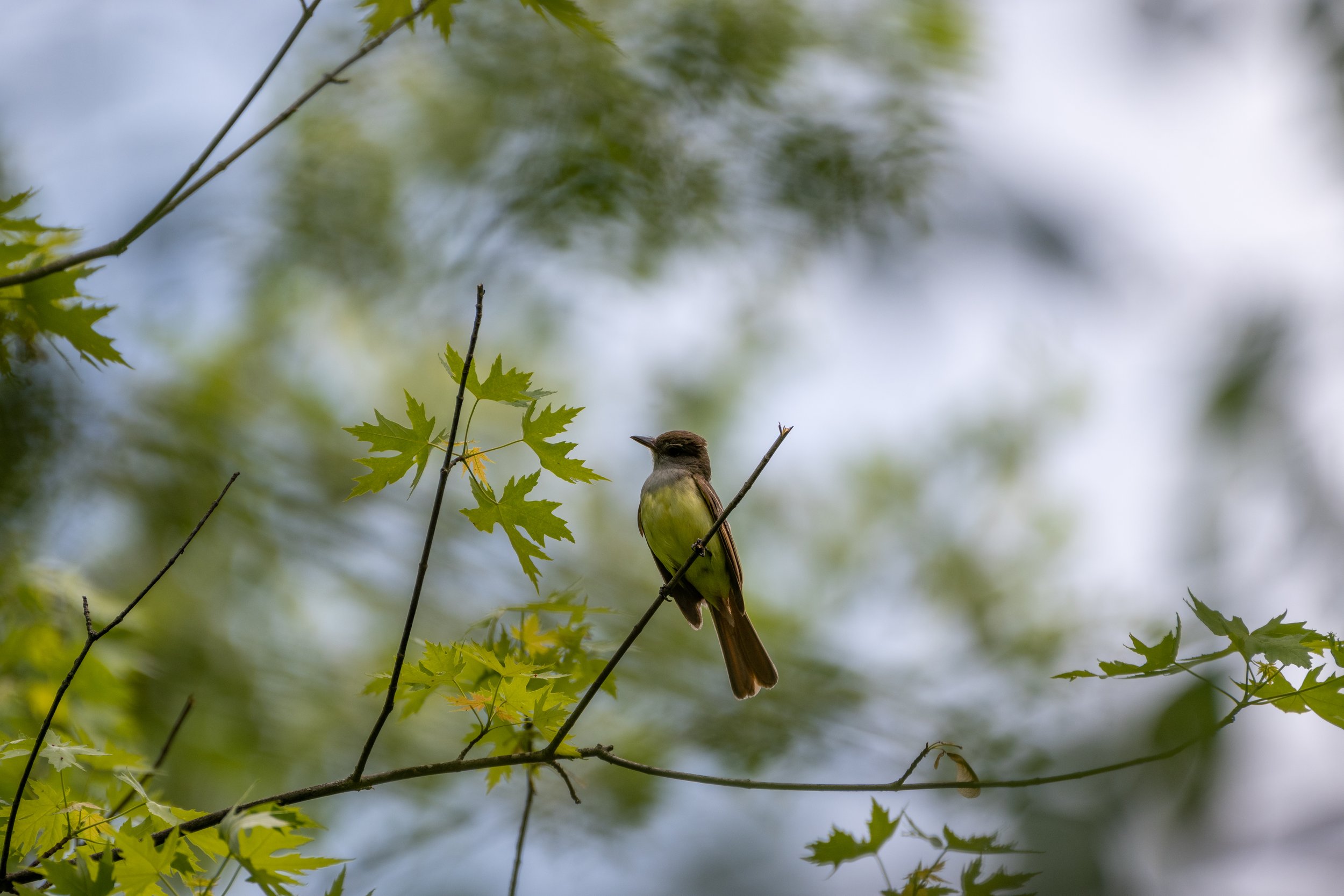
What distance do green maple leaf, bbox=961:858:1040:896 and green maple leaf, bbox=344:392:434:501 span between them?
1.55 metres

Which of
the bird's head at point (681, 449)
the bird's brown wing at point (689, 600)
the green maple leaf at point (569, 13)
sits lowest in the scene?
the green maple leaf at point (569, 13)

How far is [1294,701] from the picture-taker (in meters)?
2.28

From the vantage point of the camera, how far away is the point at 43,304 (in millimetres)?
2371

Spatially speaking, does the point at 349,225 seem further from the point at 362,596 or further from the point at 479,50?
the point at 362,596

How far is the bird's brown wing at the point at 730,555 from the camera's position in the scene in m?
4.82

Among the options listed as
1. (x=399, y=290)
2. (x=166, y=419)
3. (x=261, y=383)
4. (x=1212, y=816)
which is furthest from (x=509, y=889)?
(x=261, y=383)

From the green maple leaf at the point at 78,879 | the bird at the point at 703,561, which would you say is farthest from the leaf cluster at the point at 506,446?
the bird at the point at 703,561

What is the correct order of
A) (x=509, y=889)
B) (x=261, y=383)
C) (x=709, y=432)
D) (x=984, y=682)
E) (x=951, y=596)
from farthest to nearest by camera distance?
1. (x=709, y=432)
2. (x=951, y=596)
3. (x=261, y=383)
4. (x=984, y=682)
5. (x=509, y=889)

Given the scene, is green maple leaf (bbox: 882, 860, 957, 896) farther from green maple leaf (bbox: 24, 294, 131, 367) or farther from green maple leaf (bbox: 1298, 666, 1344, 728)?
green maple leaf (bbox: 24, 294, 131, 367)

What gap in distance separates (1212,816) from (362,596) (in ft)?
21.0

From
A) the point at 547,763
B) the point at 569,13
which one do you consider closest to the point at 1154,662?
the point at 547,763

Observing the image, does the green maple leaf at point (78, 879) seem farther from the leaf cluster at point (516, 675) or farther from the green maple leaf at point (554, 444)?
the green maple leaf at point (554, 444)

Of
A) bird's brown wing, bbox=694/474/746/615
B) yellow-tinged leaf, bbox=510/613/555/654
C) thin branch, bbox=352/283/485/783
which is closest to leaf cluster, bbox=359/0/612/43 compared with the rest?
thin branch, bbox=352/283/485/783

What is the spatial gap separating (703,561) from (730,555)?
0.56 ft
